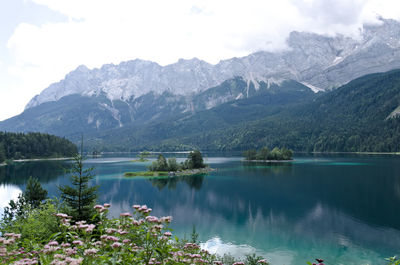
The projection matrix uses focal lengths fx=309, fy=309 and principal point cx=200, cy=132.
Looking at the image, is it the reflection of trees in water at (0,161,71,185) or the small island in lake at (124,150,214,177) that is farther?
the small island in lake at (124,150,214,177)

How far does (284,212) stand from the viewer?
151 feet

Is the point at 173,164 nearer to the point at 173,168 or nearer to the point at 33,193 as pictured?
the point at 173,168

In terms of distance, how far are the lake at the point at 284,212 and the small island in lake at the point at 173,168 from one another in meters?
16.1

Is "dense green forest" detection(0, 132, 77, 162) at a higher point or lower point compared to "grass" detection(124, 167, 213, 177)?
higher

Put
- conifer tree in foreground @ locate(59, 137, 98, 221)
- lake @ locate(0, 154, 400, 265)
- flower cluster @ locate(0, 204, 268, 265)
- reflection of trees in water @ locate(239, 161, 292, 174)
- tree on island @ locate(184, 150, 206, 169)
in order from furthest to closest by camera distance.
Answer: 1. tree on island @ locate(184, 150, 206, 169)
2. reflection of trees in water @ locate(239, 161, 292, 174)
3. lake @ locate(0, 154, 400, 265)
4. conifer tree in foreground @ locate(59, 137, 98, 221)
5. flower cluster @ locate(0, 204, 268, 265)

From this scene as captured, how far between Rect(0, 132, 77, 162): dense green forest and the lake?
96495mm

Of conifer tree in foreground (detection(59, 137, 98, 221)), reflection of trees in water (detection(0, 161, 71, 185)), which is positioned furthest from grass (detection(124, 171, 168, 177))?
conifer tree in foreground (detection(59, 137, 98, 221))

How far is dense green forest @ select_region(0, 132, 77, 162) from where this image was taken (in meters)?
164

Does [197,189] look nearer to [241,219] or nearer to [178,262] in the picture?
[241,219]

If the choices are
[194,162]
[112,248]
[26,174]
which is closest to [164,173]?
[194,162]

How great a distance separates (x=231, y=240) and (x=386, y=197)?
36.0 m

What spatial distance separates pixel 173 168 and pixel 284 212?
6365cm

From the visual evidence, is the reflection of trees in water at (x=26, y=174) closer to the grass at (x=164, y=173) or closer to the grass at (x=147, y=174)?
the grass at (x=147, y=174)

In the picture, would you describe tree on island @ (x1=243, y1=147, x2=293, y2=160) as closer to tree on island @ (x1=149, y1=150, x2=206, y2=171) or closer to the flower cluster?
tree on island @ (x1=149, y1=150, x2=206, y2=171)
